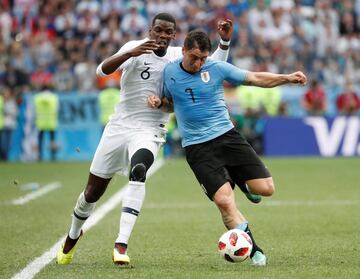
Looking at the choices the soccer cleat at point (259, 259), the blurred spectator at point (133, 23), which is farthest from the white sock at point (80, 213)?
the blurred spectator at point (133, 23)

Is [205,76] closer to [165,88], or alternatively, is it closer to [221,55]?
[165,88]

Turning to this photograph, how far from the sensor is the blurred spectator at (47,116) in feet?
83.4

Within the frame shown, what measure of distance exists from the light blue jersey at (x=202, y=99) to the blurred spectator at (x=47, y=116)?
664 inches

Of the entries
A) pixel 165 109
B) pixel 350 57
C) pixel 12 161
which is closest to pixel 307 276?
pixel 165 109

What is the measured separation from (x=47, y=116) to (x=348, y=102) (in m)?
7.82

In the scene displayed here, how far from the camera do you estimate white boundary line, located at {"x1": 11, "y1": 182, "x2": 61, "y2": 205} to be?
1559cm

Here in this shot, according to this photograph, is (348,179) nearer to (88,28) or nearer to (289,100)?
(289,100)

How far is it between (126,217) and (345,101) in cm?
1802

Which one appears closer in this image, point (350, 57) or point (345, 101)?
point (345, 101)

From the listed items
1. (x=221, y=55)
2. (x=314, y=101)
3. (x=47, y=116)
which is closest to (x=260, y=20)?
(x=314, y=101)

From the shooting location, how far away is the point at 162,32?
9.02 m

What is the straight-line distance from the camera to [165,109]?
9016mm

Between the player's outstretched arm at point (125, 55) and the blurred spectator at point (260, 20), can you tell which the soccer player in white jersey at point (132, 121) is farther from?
the blurred spectator at point (260, 20)

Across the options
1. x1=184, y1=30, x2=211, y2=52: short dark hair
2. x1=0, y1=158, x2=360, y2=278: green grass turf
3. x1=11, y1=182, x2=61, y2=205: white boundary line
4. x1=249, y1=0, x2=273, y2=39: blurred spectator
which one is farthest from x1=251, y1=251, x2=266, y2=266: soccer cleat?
x1=249, y1=0, x2=273, y2=39: blurred spectator
